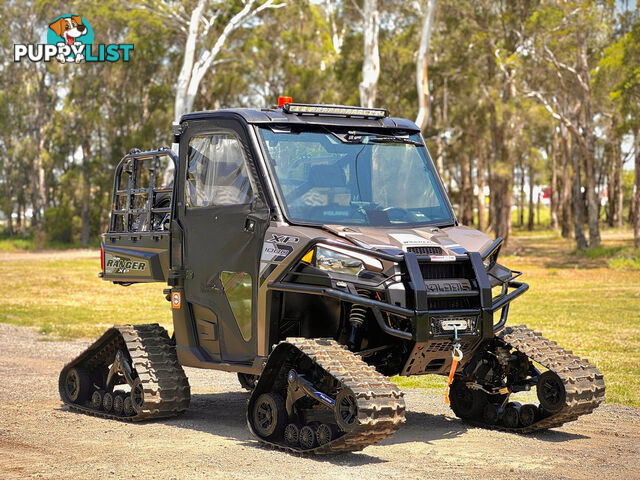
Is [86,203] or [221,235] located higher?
[86,203]

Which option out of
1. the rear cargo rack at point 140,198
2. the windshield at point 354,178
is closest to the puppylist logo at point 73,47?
the rear cargo rack at point 140,198

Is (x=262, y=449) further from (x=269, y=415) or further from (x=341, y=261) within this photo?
(x=341, y=261)

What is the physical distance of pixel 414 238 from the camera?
28.7 ft

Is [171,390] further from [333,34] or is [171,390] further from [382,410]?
[333,34]

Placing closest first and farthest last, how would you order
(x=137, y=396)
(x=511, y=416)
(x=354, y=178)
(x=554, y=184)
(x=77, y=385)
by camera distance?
(x=354, y=178), (x=511, y=416), (x=137, y=396), (x=77, y=385), (x=554, y=184)

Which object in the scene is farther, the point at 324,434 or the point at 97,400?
the point at 97,400

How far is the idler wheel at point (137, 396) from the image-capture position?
33.0 ft

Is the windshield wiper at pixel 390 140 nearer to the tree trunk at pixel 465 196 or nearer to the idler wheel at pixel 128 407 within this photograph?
the idler wheel at pixel 128 407

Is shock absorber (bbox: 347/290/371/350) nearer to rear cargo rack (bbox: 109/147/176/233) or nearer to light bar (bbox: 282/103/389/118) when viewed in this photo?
light bar (bbox: 282/103/389/118)

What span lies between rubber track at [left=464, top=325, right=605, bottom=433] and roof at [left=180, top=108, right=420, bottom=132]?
87.4 inches

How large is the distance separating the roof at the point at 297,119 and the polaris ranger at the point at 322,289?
0.02m

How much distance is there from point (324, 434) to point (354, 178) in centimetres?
242

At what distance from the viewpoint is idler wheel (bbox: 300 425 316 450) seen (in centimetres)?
833

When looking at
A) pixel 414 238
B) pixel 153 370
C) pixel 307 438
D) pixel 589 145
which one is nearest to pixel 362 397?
pixel 307 438
